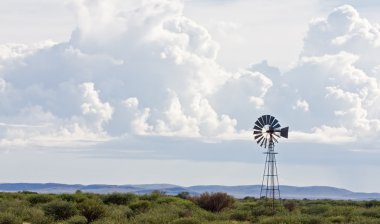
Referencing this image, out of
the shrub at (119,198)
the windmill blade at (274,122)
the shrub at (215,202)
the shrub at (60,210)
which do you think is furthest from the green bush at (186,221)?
the windmill blade at (274,122)

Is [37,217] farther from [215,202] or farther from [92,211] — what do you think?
[215,202]

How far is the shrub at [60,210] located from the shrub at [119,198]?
10.6m

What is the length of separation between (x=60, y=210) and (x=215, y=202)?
13670 millimetres

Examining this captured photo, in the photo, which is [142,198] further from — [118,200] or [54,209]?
[54,209]

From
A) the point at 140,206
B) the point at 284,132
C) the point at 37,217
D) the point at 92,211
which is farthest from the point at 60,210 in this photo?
the point at 284,132

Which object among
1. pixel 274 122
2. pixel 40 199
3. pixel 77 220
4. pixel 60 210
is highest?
pixel 274 122

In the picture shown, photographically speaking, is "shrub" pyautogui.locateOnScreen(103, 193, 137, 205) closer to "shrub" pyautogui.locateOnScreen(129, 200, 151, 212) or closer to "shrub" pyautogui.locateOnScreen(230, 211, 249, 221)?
"shrub" pyautogui.locateOnScreen(129, 200, 151, 212)

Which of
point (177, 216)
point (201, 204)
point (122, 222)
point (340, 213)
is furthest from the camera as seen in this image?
point (201, 204)

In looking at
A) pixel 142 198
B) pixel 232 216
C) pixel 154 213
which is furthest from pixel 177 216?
pixel 142 198

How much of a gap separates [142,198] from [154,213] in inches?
579

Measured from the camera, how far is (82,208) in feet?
132

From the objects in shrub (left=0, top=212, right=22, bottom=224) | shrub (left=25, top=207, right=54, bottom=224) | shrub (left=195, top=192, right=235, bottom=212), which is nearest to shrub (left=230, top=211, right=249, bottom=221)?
shrub (left=195, top=192, right=235, bottom=212)

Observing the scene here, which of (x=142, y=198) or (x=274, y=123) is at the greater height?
(x=274, y=123)

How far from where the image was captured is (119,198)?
170 feet
